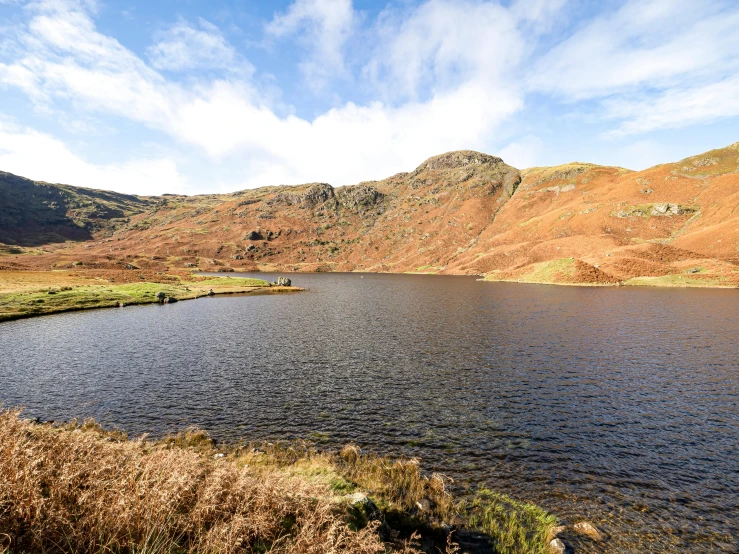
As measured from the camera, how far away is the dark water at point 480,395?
15297mm

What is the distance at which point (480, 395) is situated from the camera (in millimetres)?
25234

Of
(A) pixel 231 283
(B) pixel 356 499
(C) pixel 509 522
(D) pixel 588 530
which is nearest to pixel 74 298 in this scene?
(A) pixel 231 283

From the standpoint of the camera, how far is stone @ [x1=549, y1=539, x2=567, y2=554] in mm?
11664

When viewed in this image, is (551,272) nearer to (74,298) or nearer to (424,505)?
(424,505)

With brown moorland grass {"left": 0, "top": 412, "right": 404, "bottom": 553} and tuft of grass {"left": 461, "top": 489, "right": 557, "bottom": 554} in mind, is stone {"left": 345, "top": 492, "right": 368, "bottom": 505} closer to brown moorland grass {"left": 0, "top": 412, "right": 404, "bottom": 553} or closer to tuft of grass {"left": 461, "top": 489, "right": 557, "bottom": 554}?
brown moorland grass {"left": 0, "top": 412, "right": 404, "bottom": 553}

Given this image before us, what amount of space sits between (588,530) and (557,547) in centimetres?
201

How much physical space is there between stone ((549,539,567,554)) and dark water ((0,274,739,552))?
1.73m

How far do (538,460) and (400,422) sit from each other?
25.5ft

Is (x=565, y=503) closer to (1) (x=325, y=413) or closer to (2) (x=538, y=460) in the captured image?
(2) (x=538, y=460)

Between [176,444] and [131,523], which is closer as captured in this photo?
[131,523]

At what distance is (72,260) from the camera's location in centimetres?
13938

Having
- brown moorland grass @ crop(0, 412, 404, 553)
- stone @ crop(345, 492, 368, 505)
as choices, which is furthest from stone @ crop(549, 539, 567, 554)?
brown moorland grass @ crop(0, 412, 404, 553)

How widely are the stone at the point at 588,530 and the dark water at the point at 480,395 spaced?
0.39 meters

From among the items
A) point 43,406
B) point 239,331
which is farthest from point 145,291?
point 43,406
